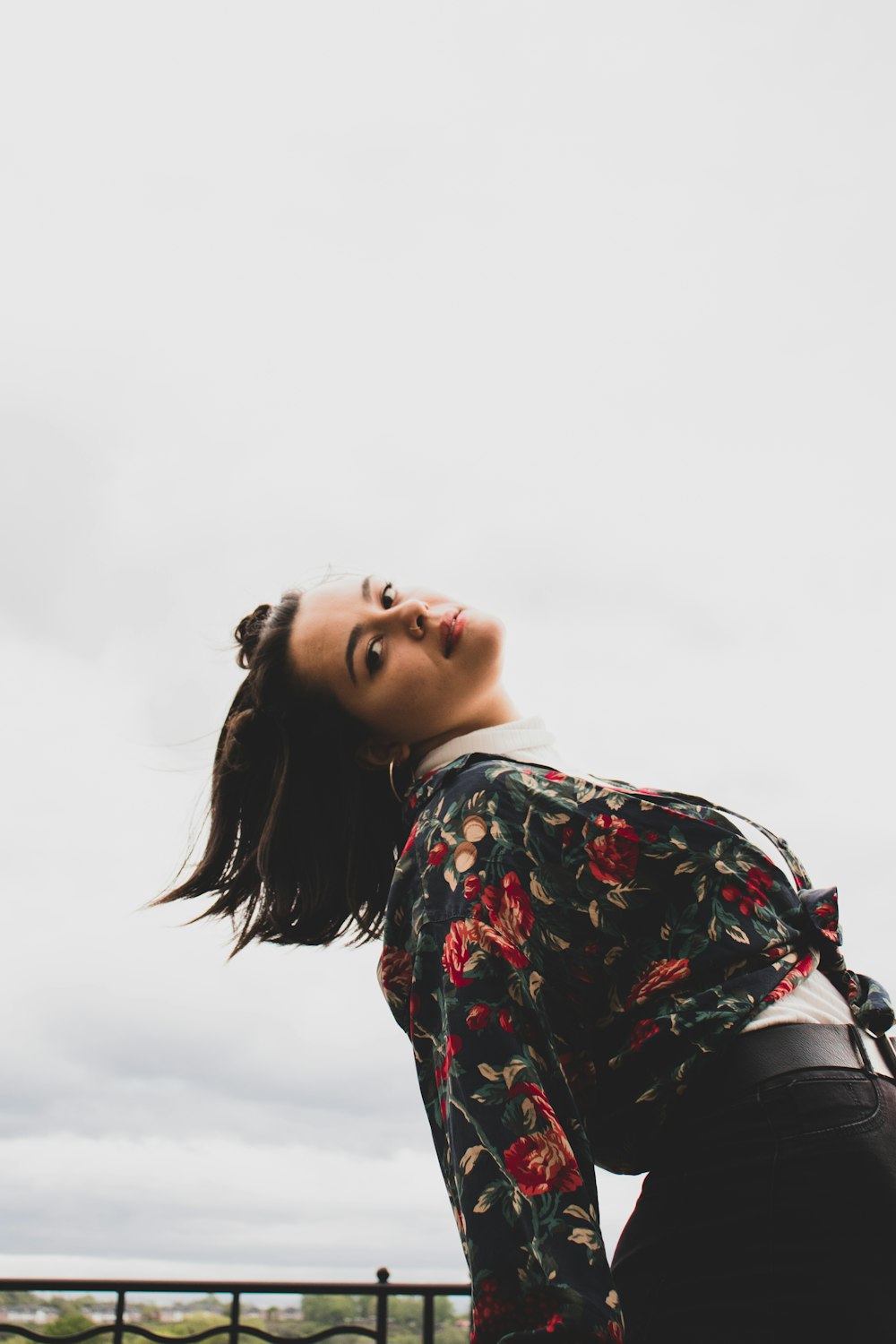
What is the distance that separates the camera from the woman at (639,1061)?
0.91 m

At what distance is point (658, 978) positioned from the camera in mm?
1077

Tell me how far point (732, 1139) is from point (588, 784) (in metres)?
0.41

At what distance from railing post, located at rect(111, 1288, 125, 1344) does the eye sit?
2.70 metres

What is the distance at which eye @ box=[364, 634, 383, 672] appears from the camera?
1.65 metres

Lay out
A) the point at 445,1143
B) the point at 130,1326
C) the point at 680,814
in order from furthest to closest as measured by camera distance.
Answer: the point at 130,1326 → the point at 680,814 → the point at 445,1143

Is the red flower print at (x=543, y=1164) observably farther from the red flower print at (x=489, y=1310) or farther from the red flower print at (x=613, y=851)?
the red flower print at (x=613, y=851)

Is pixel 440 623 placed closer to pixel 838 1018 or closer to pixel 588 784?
pixel 588 784

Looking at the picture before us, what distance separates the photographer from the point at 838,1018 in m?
1.12

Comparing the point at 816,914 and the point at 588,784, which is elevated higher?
the point at 588,784

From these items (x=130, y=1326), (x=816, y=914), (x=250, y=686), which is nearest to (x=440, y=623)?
(x=250, y=686)

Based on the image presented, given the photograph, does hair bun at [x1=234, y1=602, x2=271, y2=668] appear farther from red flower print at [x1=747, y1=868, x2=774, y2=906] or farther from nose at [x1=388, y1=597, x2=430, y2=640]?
red flower print at [x1=747, y1=868, x2=774, y2=906]

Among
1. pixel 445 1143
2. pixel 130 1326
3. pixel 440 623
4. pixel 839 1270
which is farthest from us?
pixel 130 1326

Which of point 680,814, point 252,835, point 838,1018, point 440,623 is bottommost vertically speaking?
point 838,1018

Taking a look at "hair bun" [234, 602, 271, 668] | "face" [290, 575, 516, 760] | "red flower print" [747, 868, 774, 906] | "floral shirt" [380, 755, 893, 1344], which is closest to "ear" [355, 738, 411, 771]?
"face" [290, 575, 516, 760]
